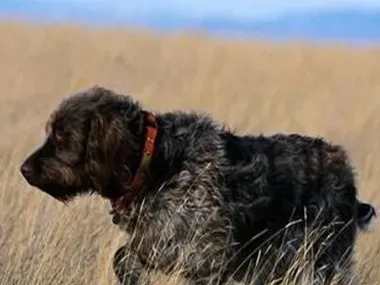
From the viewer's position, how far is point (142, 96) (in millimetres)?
15586

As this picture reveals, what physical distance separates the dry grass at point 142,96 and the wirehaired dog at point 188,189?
0.45 m

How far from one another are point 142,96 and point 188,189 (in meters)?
9.33

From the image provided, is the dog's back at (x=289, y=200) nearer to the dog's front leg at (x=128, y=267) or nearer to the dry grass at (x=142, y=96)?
the dog's front leg at (x=128, y=267)

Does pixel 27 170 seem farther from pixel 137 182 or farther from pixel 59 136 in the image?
pixel 137 182

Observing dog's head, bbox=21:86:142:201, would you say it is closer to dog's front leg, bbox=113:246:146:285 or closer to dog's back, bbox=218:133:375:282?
dog's front leg, bbox=113:246:146:285

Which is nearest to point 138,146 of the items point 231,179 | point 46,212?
point 231,179

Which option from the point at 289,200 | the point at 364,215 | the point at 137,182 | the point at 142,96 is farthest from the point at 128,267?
the point at 142,96

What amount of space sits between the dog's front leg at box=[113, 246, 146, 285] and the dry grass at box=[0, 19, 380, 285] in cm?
12

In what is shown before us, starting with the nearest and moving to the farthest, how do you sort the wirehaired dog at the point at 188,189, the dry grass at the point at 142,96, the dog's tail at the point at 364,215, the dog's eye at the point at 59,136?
the wirehaired dog at the point at 188,189 → the dog's eye at the point at 59,136 → the dog's tail at the point at 364,215 → the dry grass at the point at 142,96

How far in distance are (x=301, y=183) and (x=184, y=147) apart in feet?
2.32

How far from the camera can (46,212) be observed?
27.0 ft

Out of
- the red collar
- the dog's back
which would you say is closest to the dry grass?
the red collar

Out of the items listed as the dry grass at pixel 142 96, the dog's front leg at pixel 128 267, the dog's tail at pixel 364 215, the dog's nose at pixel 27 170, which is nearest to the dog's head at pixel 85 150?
the dog's nose at pixel 27 170

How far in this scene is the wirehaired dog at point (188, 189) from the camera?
6.27 metres
